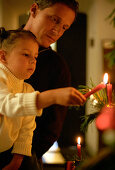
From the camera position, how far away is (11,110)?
2.14ft

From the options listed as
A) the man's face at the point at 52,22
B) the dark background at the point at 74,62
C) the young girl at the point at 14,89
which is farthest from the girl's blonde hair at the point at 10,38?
the dark background at the point at 74,62

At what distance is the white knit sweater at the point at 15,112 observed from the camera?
634 millimetres

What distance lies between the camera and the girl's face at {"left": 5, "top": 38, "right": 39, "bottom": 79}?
0.81 metres

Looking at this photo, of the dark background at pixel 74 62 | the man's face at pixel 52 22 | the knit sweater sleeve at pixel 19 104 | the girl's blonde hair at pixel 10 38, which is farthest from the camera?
the dark background at pixel 74 62

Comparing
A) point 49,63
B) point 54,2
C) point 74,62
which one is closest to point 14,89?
point 49,63

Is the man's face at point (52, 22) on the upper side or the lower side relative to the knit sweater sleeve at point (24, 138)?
Answer: upper

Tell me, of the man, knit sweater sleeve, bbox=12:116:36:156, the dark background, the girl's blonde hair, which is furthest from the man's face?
the dark background

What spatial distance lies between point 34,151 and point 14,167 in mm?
183

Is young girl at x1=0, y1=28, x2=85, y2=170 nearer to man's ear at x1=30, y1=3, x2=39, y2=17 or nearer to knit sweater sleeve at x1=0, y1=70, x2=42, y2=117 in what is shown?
knit sweater sleeve at x1=0, y1=70, x2=42, y2=117

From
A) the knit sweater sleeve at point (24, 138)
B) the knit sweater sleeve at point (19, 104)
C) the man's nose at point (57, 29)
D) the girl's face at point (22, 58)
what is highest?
the man's nose at point (57, 29)

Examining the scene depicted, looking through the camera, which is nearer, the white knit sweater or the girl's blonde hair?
the white knit sweater

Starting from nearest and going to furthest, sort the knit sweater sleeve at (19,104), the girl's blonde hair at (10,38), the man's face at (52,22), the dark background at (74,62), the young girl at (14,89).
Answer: the knit sweater sleeve at (19,104) → the young girl at (14,89) → the girl's blonde hair at (10,38) → the man's face at (52,22) → the dark background at (74,62)

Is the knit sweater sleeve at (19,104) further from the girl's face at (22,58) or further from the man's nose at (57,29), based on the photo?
the man's nose at (57,29)

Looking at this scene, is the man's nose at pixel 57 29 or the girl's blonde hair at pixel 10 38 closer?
the girl's blonde hair at pixel 10 38
